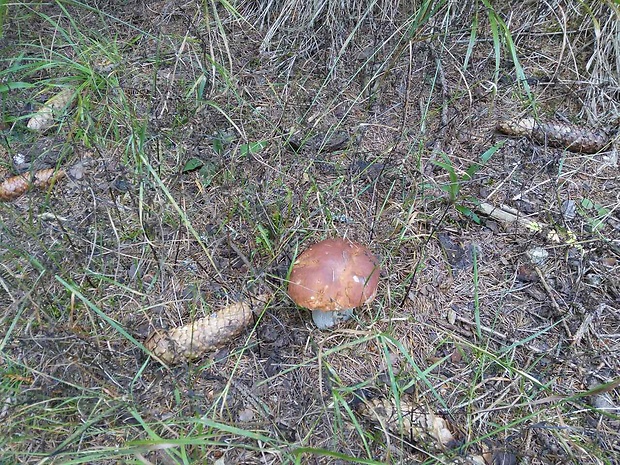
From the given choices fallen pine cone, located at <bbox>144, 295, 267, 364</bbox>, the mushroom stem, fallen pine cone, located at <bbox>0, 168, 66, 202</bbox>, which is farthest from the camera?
fallen pine cone, located at <bbox>0, 168, 66, 202</bbox>

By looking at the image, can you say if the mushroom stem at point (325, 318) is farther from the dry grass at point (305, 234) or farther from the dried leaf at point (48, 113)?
the dried leaf at point (48, 113)

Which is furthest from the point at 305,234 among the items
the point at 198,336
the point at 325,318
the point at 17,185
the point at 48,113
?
the point at 48,113

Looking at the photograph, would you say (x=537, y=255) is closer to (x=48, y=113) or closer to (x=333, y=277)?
(x=333, y=277)

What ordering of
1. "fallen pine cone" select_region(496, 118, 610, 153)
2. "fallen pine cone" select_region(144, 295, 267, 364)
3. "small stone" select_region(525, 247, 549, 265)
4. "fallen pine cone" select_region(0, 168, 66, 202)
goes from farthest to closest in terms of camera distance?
"fallen pine cone" select_region(496, 118, 610, 153), "fallen pine cone" select_region(0, 168, 66, 202), "small stone" select_region(525, 247, 549, 265), "fallen pine cone" select_region(144, 295, 267, 364)

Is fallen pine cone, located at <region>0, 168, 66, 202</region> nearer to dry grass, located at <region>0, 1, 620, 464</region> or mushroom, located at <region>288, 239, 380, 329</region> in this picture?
dry grass, located at <region>0, 1, 620, 464</region>

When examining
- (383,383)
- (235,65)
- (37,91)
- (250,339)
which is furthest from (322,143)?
(37,91)

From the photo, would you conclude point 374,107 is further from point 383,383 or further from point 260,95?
point 383,383

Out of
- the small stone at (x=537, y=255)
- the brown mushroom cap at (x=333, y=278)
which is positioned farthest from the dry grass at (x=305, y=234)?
the brown mushroom cap at (x=333, y=278)

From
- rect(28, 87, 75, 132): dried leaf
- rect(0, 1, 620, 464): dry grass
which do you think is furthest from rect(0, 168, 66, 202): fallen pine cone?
rect(28, 87, 75, 132): dried leaf
